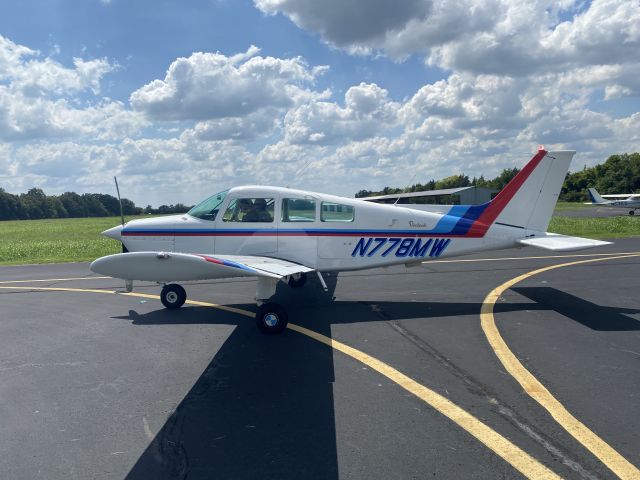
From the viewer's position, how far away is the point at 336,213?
875cm

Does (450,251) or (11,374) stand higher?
(450,251)

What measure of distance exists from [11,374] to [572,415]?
652 centimetres

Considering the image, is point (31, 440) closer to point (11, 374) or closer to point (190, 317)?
point (11, 374)

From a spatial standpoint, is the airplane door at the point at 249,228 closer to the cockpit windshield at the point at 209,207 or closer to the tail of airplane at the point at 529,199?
Result: the cockpit windshield at the point at 209,207

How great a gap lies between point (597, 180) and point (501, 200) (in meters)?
121

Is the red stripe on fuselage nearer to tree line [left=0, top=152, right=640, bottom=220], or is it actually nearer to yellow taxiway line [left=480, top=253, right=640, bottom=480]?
yellow taxiway line [left=480, top=253, right=640, bottom=480]

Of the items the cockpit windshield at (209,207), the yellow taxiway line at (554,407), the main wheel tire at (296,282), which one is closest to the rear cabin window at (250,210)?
the cockpit windshield at (209,207)

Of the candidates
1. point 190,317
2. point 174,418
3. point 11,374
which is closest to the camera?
point 174,418

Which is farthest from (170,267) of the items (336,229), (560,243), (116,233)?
(560,243)

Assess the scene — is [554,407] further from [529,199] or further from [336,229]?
[529,199]

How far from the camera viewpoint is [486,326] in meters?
7.26

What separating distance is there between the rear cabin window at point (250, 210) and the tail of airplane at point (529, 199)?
13.7ft

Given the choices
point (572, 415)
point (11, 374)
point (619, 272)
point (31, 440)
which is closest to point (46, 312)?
point (11, 374)

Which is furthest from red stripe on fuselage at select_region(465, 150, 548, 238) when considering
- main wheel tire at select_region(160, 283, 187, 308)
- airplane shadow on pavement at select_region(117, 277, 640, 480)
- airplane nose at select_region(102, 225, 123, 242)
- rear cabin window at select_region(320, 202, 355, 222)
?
airplane nose at select_region(102, 225, 123, 242)
